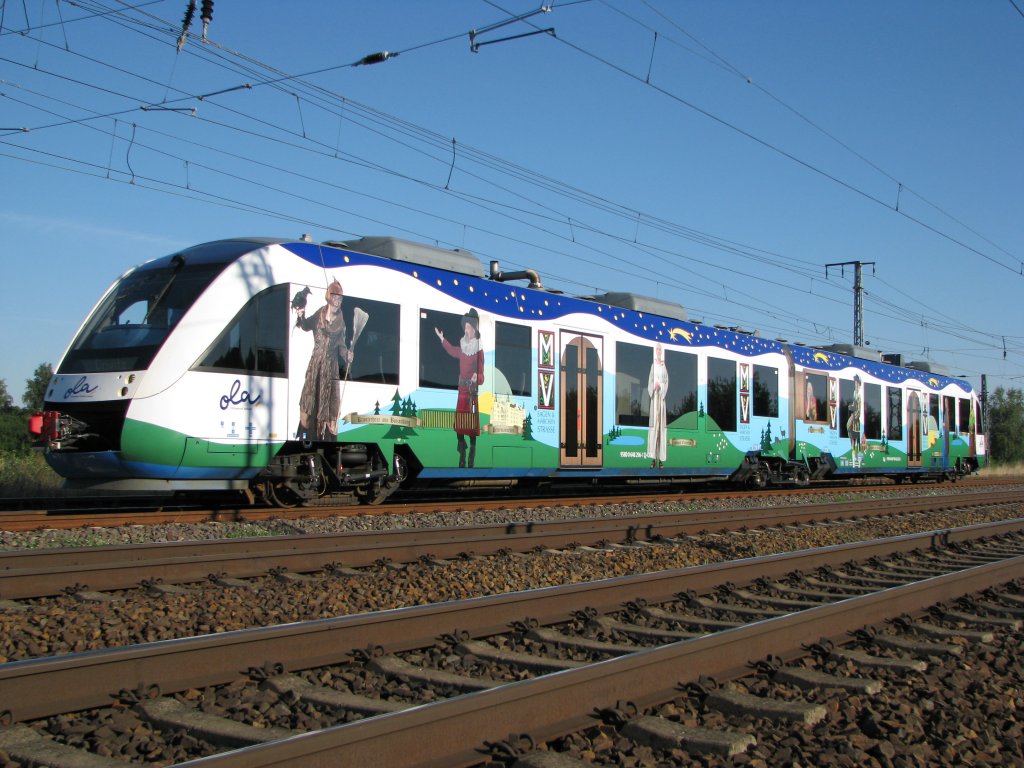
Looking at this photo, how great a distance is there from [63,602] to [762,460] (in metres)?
17.1

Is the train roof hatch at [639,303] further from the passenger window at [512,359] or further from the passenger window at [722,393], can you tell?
the passenger window at [512,359]

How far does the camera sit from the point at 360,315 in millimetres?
11938

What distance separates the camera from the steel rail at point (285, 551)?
6.75 metres

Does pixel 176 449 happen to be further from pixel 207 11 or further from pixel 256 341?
pixel 207 11

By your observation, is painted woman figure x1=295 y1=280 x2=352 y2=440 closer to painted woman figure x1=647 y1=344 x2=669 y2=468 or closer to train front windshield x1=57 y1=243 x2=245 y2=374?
train front windshield x1=57 y1=243 x2=245 y2=374

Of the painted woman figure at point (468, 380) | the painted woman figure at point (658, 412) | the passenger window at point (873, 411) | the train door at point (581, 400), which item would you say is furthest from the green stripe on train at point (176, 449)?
the passenger window at point (873, 411)

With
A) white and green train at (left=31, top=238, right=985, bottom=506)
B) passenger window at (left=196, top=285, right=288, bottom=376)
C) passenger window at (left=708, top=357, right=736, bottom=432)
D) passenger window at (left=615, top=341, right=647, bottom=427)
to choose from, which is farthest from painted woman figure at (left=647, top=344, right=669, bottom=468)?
passenger window at (left=196, top=285, right=288, bottom=376)

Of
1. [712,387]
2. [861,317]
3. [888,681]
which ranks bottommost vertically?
[888,681]

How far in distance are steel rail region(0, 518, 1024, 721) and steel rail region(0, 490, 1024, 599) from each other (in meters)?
2.29

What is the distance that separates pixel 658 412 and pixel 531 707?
13450mm

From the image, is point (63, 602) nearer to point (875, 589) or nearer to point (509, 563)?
point (509, 563)

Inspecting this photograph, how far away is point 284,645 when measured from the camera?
4.76 meters

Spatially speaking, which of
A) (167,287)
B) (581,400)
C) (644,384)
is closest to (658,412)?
(644,384)

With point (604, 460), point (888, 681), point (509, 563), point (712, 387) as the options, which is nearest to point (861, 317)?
point (712, 387)
